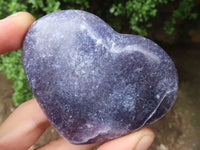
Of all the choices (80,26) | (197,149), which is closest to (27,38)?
(80,26)

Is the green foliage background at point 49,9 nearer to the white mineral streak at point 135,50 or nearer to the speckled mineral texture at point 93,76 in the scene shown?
the speckled mineral texture at point 93,76

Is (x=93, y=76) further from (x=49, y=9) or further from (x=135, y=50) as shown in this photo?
(x=49, y=9)

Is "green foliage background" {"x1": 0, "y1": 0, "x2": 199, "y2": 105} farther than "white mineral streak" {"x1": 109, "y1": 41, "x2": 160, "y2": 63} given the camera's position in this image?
Yes

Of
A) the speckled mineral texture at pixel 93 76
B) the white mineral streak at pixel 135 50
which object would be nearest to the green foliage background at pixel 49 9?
the speckled mineral texture at pixel 93 76

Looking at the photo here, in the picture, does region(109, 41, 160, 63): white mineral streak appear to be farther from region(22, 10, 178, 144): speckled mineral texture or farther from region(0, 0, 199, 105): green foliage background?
region(0, 0, 199, 105): green foliage background

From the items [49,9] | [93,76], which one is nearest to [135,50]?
[93,76]

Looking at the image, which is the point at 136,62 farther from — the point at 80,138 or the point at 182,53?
the point at 182,53

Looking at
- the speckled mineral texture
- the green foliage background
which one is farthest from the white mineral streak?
the green foliage background

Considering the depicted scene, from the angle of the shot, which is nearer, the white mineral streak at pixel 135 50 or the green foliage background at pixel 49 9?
the white mineral streak at pixel 135 50
